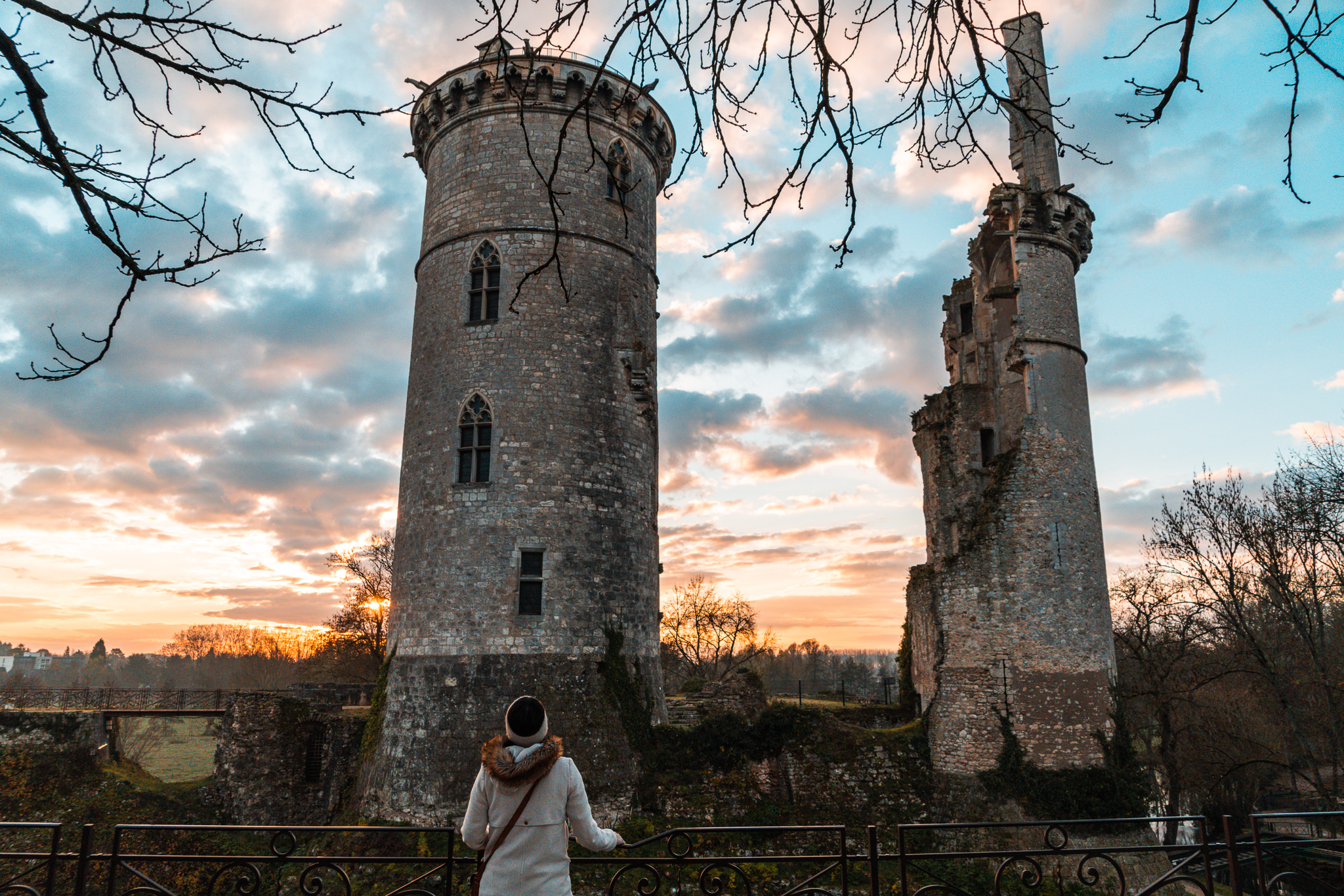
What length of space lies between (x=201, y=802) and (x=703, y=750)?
1264 cm

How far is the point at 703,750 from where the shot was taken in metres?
16.1

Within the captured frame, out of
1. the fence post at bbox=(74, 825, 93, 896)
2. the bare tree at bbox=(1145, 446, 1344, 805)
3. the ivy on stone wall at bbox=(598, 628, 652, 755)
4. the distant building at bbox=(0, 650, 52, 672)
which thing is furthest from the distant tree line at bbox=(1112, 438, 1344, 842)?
the distant building at bbox=(0, 650, 52, 672)

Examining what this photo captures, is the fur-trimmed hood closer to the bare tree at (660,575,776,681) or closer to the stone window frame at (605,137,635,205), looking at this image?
the stone window frame at (605,137,635,205)

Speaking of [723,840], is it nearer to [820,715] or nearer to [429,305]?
[820,715]

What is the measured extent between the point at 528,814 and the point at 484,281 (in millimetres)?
Result: 14540

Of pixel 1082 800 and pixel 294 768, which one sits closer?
pixel 1082 800

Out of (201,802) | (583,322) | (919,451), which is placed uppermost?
(583,322)

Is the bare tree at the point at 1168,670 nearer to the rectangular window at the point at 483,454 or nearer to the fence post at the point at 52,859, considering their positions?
the rectangular window at the point at 483,454

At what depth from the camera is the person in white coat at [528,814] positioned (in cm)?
452

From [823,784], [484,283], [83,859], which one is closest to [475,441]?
[484,283]

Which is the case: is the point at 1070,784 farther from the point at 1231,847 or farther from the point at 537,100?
the point at 537,100

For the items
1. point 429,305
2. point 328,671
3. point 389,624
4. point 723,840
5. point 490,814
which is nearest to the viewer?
point 490,814

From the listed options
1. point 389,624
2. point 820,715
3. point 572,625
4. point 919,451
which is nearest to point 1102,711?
point 820,715

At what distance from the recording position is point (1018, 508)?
17.4 m
